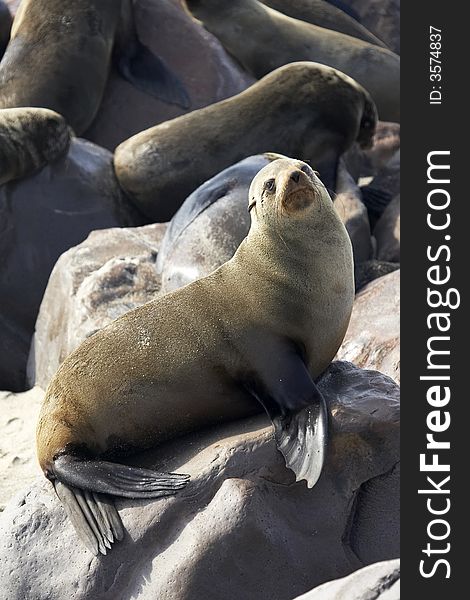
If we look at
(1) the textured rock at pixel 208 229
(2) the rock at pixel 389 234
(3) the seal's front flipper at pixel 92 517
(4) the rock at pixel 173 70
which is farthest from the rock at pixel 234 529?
(4) the rock at pixel 173 70

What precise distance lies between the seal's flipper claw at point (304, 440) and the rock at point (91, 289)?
247cm

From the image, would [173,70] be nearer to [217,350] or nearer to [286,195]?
[286,195]

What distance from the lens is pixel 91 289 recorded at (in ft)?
22.3

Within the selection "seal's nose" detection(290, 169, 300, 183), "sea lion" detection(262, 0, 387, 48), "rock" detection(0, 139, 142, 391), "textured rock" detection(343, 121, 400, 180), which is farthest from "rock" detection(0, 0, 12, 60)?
"seal's nose" detection(290, 169, 300, 183)

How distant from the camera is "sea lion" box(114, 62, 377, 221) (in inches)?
345

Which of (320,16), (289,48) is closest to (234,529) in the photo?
(289,48)

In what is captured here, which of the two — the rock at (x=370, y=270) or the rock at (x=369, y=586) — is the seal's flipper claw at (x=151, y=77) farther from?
the rock at (x=369, y=586)

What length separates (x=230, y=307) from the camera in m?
4.54

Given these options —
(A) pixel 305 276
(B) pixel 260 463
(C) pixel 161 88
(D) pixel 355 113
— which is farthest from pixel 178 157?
(B) pixel 260 463

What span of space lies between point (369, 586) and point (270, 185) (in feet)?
6.59

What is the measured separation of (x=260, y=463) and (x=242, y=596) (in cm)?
48

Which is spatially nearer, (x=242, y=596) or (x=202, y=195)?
(x=242, y=596)

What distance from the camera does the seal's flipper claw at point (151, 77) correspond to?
10.8 m

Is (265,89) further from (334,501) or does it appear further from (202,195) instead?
(334,501)
